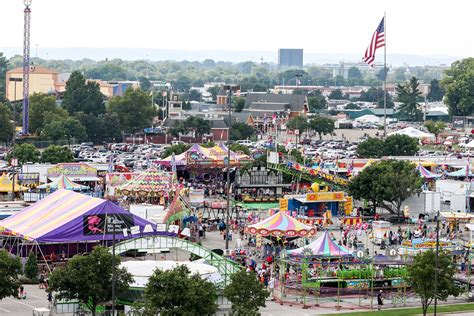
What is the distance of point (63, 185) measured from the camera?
69.2 metres

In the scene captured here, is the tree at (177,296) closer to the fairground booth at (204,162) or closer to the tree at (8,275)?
the tree at (8,275)

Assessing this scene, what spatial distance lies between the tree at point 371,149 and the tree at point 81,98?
133 feet

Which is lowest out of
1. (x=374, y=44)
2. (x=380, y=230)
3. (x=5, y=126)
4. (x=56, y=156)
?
(x=380, y=230)

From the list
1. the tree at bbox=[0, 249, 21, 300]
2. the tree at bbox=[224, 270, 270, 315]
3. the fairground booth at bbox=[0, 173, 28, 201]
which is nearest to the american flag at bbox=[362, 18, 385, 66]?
the fairground booth at bbox=[0, 173, 28, 201]

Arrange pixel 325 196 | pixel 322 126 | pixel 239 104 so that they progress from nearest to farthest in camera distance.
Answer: pixel 325 196 < pixel 322 126 < pixel 239 104

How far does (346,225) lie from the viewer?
63031mm

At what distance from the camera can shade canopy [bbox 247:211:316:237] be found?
171 ft

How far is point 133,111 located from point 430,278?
88.8m

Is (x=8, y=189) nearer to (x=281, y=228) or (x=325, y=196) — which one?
(x=325, y=196)

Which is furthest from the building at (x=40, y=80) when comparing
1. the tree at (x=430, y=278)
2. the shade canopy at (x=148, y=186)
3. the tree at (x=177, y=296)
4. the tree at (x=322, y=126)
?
the tree at (x=177, y=296)

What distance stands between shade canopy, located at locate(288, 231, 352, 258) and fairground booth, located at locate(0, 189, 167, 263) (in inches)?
242

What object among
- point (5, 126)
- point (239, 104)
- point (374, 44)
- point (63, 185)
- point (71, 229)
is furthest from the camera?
point (239, 104)

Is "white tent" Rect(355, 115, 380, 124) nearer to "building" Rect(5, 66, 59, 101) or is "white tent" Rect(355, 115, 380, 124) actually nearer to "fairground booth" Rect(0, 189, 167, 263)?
"building" Rect(5, 66, 59, 101)

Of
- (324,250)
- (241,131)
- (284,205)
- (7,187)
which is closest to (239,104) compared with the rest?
(241,131)
